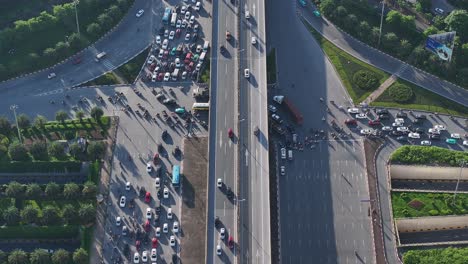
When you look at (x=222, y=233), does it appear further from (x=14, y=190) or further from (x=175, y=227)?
(x=14, y=190)

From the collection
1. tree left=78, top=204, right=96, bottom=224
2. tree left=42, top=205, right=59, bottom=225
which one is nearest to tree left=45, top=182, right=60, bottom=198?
tree left=42, top=205, right=59, bottom=225

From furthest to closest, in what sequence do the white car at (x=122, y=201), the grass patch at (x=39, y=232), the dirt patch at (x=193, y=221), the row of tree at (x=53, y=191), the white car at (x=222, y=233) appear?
the white car at (x=122, y=201), the row of tree at (x=53, y=191), the grass patch at (x=39, y=232), the dirt patch at (x=193, y=221), the white car at (x=222, y=233)

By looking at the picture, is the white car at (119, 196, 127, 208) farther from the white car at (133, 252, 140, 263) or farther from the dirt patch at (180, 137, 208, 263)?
the dirt patch at (180, 137, 208, 263)

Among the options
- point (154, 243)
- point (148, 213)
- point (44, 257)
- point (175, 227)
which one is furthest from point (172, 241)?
point (44, 257)

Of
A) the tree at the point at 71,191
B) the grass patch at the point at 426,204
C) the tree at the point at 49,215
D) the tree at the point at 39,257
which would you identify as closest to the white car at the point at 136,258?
the tree at the point at 39,257

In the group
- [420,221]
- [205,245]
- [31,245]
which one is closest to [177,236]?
[205,245]

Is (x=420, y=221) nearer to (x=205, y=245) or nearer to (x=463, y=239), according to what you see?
(x=463, y=239)

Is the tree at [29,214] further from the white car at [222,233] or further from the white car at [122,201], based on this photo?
the white car at [222,233]
